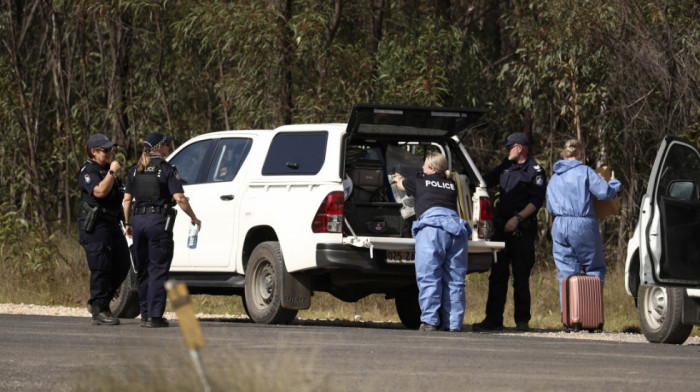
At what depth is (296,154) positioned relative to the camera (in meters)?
12.8

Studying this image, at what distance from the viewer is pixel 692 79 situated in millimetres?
17969

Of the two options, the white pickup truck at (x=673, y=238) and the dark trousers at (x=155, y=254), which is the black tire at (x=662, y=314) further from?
the dark trousers at (x=155, y=254)

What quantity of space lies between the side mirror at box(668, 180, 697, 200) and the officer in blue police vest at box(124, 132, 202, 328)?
411 cm

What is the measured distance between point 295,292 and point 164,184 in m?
1.56

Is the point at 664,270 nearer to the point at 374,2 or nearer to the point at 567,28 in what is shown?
the point at 567,28

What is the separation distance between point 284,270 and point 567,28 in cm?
802

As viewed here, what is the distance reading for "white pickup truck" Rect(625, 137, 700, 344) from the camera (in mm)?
10805

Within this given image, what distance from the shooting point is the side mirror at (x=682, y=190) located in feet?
36.2

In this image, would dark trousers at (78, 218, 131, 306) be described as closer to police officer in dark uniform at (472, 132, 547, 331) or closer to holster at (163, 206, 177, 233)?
holster at (163, 206, 177, 233)

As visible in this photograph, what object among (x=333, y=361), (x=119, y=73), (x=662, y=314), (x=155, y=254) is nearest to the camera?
(x=333, y=361)

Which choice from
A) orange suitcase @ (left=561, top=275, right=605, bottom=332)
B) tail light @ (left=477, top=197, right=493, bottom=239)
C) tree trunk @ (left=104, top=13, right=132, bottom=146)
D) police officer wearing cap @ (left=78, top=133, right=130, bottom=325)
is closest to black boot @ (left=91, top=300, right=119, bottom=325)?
police officer wearing cap @ (left=78, top=133, right=130, bottom=325)

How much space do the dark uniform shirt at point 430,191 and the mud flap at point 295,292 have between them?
1.24m

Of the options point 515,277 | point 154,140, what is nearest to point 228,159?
point 154,140

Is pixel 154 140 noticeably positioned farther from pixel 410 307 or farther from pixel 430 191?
pixel 410 307
